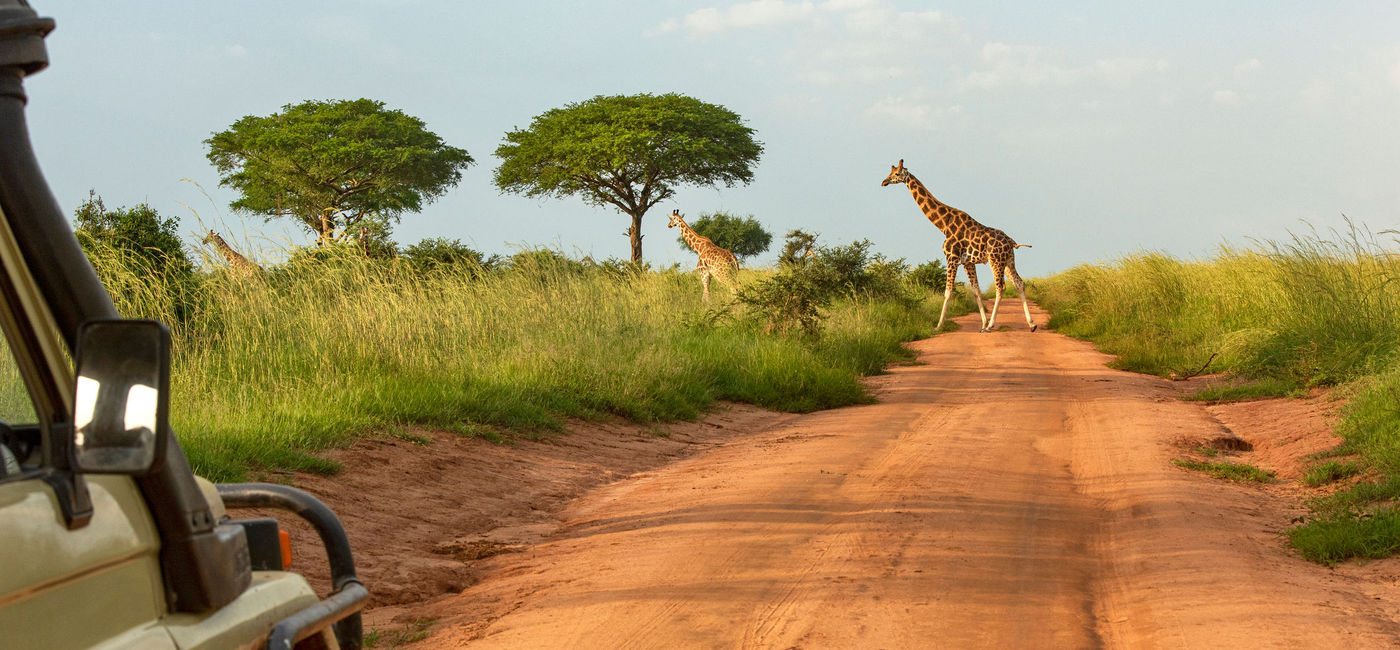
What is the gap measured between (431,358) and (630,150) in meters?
24.7

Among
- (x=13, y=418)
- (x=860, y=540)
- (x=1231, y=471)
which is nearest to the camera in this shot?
(x=13, y=418)

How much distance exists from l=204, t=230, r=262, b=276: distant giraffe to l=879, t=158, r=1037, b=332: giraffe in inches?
566

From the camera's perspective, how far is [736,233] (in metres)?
47.8

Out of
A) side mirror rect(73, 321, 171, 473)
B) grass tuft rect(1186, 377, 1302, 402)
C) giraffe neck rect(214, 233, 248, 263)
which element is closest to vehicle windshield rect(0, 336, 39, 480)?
side mirror rect(73, 321, 171, 473)

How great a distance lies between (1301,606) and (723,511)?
2.82 m

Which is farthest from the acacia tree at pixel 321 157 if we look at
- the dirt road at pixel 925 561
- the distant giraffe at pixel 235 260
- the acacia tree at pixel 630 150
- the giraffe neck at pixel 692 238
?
the dirt road at pixel 925 561

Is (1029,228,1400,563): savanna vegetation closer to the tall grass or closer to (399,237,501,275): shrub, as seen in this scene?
the tall grass

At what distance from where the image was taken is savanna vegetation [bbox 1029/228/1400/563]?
6.24 meters

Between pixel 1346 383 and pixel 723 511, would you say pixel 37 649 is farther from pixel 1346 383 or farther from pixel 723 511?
pixel 1346 383

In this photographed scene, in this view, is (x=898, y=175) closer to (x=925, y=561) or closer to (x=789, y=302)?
(x=789, y=302)

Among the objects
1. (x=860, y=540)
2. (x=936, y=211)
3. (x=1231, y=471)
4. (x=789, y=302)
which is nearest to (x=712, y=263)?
(x=936, y=211)

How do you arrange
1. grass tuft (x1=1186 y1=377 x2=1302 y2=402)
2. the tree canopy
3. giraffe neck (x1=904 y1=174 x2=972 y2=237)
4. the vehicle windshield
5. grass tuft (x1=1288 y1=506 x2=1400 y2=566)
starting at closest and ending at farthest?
the vehicle windshield → grass tuft (x1=1288 y1=506 x2=1400 y2=566) → grass tuft (x1=1186 y1=377 x2=1302 y2=402) → giraffe neck (x1=904 y1=174 x2=972 y2=237) → the tree canopy

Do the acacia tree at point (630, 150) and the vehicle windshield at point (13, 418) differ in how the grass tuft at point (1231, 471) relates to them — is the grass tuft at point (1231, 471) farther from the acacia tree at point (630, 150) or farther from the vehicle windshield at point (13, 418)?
the acacia tree at point (630, 150)

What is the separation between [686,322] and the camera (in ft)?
51.2
